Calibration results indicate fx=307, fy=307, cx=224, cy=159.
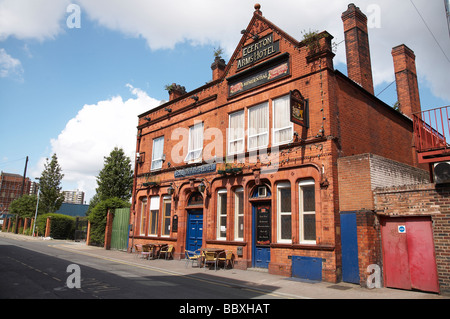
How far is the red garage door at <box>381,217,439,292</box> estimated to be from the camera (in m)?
9.08

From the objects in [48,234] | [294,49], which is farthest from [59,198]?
[294,49]

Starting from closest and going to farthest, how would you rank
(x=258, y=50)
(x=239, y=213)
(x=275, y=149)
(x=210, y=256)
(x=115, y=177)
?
(x=275, y=149), (x=210, y=256), (x=239, y=213), (x=258, y=50), (x=115, y=177)

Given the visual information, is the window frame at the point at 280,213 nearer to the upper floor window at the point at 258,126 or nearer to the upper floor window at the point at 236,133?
the upper floor window at the point at 258,126

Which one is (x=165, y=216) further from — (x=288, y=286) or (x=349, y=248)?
(x=349, y=248)

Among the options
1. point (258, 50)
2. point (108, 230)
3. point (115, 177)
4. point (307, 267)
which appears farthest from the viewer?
point (115, 177)

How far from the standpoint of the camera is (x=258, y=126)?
47.1 ft

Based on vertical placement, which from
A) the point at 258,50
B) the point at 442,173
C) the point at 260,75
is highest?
the point at 258,50

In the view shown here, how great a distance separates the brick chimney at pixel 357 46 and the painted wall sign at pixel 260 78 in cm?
435

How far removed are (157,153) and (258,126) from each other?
9.08 metres

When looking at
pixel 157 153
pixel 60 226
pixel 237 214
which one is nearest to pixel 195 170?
pixel 237 214

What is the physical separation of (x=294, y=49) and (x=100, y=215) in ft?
62.9

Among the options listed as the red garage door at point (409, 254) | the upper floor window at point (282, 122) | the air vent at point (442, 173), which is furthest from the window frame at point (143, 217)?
the air vent at point (442, 173)

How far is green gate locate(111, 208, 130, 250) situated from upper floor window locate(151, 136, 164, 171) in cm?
441

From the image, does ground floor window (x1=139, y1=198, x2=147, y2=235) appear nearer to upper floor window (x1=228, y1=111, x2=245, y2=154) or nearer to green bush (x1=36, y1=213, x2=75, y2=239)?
upper floor window (x1=228, y1=111, x2=245, y2=154)
